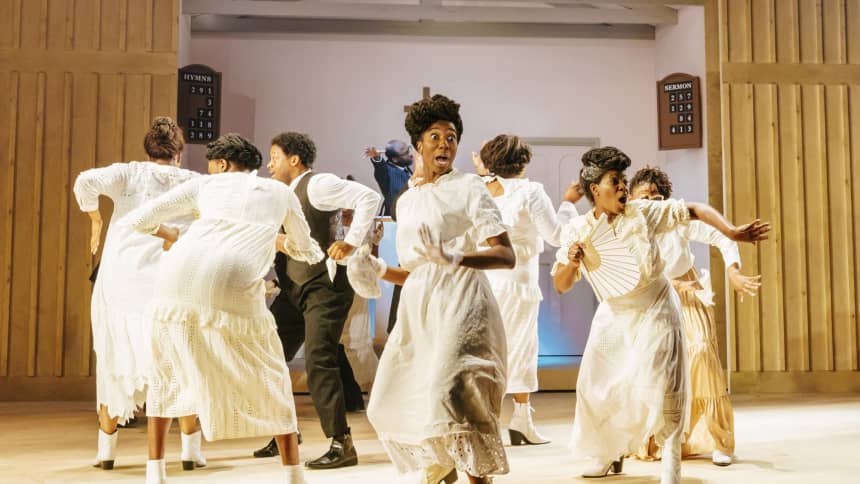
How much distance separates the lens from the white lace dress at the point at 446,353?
98.1 inches

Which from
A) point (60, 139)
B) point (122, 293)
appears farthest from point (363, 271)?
point (60, 139)

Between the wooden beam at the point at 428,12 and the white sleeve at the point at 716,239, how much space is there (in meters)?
4.34

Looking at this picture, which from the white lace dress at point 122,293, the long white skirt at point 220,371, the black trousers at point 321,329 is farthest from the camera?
the white lace dress at point 122,293

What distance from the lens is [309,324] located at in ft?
13.2

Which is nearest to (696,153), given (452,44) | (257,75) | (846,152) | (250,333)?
(846,152)

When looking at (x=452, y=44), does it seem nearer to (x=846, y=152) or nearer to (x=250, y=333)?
(x=846, y=152)

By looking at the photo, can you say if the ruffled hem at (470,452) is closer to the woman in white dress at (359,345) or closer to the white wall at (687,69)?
the woman in white dress at (359,345)

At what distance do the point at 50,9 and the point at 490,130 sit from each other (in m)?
4.23

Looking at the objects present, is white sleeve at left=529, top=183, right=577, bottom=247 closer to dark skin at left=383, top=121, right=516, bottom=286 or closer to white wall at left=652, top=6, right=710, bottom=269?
dark skin at left=383, top=121, right=516, bottom=286

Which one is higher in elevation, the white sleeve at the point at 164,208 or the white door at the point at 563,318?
the white sleeve at the point at 164,208

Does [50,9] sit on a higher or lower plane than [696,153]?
higher

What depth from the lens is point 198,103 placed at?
6984mm

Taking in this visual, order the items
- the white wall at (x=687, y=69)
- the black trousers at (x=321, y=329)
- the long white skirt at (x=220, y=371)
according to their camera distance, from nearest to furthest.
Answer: the long white skirt at (x=220, y=371) < the black trousers at (x=321, y=329) < the white wall at (x=687, y=69)

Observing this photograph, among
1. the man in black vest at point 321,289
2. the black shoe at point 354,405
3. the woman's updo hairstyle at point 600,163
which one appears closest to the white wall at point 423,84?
the black shoe at point 354,405
